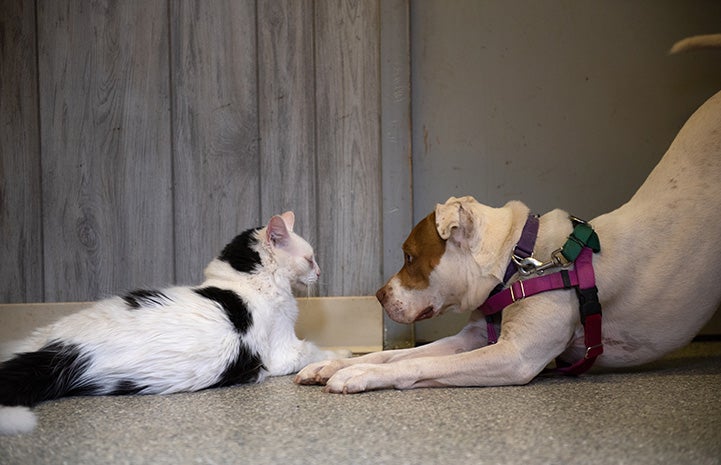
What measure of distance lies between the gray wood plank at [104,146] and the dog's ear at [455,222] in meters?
1.31

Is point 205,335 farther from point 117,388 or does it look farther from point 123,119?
point 123,119

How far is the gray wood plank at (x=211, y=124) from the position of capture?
118 inches

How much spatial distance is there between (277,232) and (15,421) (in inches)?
45.4

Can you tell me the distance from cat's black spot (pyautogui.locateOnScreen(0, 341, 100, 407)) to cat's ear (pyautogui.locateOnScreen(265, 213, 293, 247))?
791 millimetres

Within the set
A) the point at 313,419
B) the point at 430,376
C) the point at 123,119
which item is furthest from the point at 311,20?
the point at 313,419

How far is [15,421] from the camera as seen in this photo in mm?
1638

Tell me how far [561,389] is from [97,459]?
1.37m

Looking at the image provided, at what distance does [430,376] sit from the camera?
212 cm

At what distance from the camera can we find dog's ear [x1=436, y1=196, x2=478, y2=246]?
90.2 inches

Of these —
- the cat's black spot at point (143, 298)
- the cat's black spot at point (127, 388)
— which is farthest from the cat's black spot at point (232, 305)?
the cat's black spot at point (127, 388)

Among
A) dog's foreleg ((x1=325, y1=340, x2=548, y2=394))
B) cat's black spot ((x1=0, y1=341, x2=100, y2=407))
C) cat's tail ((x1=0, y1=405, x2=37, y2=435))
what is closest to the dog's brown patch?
dog's foreleg ((x1=325, y1=340, x2=548, y2=394))

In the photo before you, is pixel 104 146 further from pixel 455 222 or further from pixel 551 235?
pixel 551 235

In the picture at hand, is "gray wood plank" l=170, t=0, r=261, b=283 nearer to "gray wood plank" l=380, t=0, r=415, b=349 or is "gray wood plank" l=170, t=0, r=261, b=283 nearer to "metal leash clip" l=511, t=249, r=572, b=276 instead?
"gray wood plank" l=380, t=0, r=415, b=349

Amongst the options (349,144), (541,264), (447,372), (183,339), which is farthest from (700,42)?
(183,339)
